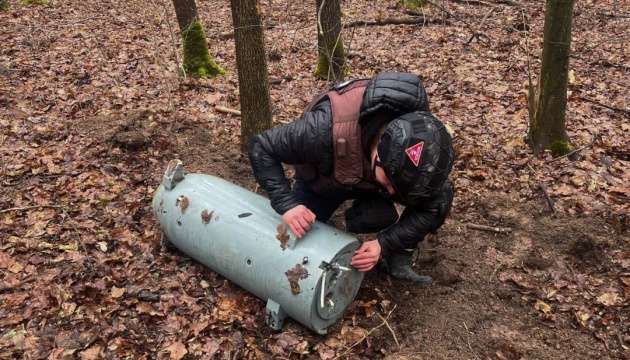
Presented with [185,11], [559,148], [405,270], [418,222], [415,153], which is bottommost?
[405,270]

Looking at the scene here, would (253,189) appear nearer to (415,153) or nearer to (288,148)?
(288,148)

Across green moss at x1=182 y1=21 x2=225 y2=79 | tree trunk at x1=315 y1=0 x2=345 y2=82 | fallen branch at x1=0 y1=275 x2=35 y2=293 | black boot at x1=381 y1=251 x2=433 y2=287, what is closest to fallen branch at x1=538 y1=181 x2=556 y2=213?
black boot at x1=381 y1=251 x2=433 y2=287

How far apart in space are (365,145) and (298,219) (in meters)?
0.70

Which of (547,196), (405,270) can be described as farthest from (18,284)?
(547,196)

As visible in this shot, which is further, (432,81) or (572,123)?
(432,81)

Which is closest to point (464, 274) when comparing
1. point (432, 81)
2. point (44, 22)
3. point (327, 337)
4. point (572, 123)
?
point (327, 337)

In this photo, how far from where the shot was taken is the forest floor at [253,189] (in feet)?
10.9

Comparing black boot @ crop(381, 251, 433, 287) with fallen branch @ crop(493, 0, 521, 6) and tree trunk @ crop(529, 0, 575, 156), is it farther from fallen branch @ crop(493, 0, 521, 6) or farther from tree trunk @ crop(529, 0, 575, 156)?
fallen branch @ crop(493, 0, 521, 6)

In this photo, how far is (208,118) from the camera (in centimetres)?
626

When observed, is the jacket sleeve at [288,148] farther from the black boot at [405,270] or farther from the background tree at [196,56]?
the background tree at [196,56]

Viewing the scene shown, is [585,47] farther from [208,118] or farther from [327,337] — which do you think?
[327,337]

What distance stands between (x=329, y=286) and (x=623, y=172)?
3.69 m

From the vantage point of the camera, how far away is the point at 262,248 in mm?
3348

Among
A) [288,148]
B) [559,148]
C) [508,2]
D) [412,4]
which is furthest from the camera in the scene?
[412,4]
